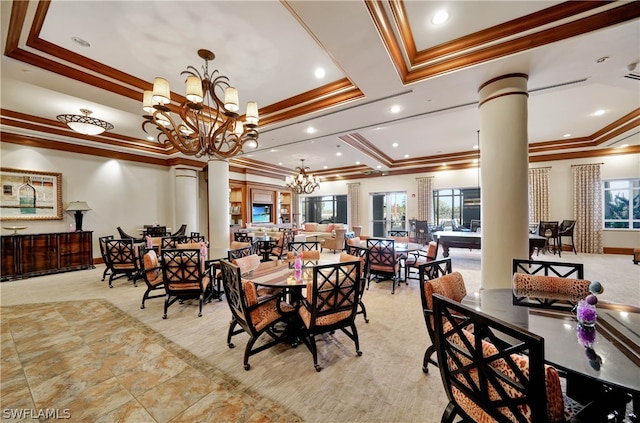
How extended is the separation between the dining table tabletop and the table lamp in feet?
26.9

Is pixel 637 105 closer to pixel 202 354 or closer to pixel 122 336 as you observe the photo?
pixel 202 354

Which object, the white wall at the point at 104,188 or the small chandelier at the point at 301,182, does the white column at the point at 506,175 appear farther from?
the white wall at the point at 104,188

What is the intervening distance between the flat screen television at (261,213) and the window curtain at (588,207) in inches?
432

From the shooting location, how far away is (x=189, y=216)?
25.8 feet

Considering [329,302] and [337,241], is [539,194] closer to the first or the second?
[337,241]

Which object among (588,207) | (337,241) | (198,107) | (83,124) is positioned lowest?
(337,241)

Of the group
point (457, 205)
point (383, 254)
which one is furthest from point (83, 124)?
point (457, 205)

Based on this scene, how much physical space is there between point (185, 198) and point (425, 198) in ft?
29.3

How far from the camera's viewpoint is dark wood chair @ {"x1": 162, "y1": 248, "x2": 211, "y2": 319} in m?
3.34

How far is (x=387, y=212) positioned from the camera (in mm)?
11039

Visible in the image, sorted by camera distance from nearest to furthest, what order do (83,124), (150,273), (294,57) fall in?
(294,57), (150,273), (83,124)

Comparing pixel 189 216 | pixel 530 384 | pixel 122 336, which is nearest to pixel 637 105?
pixel 530 384

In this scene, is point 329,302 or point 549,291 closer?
point 549,291

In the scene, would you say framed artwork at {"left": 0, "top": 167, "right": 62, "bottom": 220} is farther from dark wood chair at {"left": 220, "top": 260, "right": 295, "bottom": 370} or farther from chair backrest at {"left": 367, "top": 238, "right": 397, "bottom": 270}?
chair backrest at {"left": 367, "top": 238, "right": 397, "bottom": 270}
